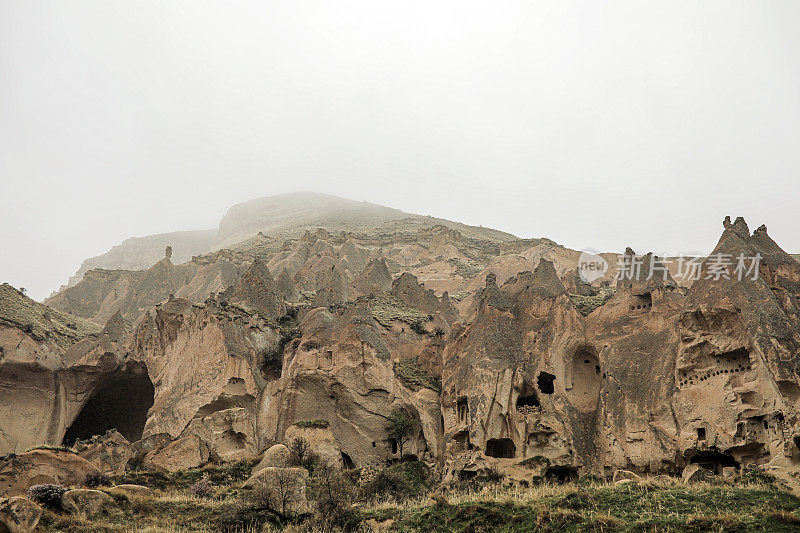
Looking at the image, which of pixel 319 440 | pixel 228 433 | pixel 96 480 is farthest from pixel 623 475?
pixel 96 480

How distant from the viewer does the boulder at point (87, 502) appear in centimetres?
2133

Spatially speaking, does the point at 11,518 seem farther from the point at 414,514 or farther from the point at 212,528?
the point at 414,514

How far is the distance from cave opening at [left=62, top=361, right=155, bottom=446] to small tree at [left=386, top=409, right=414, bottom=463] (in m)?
21.4

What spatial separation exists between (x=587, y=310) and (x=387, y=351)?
40.3 feet

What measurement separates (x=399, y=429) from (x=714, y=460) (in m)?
15.5

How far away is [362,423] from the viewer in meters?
34.3

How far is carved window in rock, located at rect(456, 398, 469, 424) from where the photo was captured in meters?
32.4

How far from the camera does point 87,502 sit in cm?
2206

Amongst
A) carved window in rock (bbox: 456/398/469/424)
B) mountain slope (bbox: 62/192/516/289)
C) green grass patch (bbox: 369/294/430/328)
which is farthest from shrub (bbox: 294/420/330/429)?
mountain slope (bbox: 62/192/516/289)

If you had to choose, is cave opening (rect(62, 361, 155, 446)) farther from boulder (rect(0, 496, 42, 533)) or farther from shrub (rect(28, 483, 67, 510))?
boulder (rect(0, 496, 42, 533))

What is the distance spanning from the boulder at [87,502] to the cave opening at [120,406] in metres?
24.1

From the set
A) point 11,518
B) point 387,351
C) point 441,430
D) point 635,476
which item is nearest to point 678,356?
point 635,476

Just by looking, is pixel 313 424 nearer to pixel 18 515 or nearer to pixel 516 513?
pixel 516 513

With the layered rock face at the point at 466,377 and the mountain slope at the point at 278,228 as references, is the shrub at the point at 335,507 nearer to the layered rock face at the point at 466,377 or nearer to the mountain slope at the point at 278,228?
the layered rock face at the point at 466,377
